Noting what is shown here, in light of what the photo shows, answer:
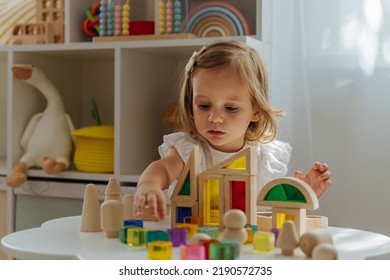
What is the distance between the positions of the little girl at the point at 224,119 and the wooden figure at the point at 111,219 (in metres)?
0.05

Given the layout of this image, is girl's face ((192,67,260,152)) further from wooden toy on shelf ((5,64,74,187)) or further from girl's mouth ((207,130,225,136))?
wooden toy on shelf ((5,64,74,187))

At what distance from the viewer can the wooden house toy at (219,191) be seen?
3.37 feet

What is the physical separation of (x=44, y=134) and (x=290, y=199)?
1.33m

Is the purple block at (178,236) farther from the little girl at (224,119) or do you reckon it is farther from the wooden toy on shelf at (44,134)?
the wooden toy on shelf at (44,134)

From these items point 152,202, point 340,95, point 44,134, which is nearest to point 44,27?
point 44,134

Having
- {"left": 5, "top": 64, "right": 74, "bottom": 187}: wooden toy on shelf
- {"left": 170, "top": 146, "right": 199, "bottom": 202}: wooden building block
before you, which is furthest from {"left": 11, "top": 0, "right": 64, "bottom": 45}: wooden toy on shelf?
{"left": 170, "top": 146, "right": 199, "bottom": 202}: wooden building block

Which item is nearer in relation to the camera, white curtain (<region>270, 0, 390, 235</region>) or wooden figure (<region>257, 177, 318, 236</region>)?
wooden figure (<region>257, 177, 318, 236</region>)

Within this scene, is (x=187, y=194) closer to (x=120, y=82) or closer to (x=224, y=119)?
(x=224, y=119)

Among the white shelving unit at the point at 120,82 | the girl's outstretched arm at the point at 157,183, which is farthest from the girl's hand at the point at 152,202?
the white shelving unit at the point at 120,82

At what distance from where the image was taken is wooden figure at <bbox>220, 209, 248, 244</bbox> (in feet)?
2.99

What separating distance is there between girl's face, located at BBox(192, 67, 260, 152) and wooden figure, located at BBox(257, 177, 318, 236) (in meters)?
0.21

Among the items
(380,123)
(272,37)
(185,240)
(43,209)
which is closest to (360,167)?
(380,123)
